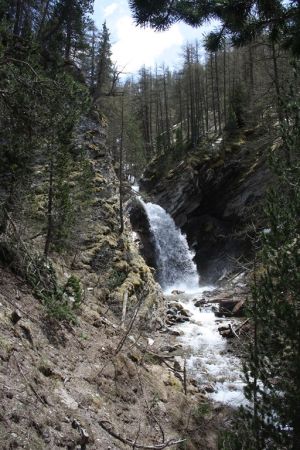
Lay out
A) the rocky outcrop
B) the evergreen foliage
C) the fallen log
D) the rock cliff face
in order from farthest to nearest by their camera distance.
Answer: the rock cliff face → the rocky outcrop → the fallen log → the evergreen foliage

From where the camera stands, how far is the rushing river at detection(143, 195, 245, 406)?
40.8ft

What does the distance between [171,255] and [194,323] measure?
1029 cm

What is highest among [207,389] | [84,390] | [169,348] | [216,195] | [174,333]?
[216,195]

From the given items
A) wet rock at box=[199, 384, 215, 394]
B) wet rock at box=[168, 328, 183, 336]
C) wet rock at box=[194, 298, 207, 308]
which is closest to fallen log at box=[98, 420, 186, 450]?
wet rock at box=[199, 384, 215, 394]

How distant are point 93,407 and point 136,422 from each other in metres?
1.14

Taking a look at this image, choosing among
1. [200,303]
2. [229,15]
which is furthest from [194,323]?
[229,15]

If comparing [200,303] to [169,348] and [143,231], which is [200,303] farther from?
[143,231]

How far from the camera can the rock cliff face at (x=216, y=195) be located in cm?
2770

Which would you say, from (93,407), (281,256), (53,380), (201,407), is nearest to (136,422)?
(93,407)

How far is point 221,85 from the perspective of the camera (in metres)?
49.8

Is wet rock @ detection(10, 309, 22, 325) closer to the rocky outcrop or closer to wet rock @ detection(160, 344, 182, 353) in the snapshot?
wet rock @ detection(160, 344, 182, 353)

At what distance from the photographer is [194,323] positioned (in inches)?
744

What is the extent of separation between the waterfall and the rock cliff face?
30.8 inches

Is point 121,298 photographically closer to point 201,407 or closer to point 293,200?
point 201,407
